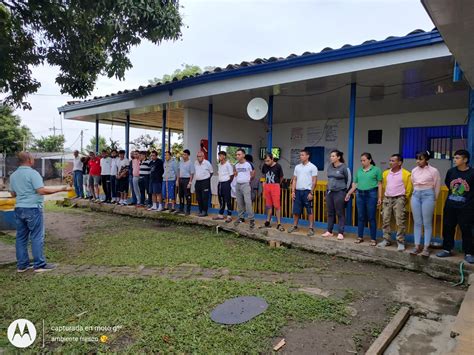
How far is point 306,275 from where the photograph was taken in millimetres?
4816

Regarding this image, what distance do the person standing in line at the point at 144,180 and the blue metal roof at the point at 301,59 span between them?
70.0 inches

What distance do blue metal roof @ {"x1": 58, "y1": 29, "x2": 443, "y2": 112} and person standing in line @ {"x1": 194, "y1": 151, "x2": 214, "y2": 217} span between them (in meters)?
1.80

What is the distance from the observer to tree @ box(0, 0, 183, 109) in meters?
5.80

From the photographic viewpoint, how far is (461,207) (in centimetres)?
469

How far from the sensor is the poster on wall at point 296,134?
464 inches

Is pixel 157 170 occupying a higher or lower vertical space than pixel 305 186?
higher

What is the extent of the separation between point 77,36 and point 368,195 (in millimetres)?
6178

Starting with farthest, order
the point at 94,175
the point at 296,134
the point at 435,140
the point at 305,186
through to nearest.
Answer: the point at 296,134, the point at 94,175, the point at 435,140, the point at 305,186

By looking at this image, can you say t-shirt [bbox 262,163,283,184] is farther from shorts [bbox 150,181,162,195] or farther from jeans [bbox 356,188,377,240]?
shorts [bbox 150,181,162,195]

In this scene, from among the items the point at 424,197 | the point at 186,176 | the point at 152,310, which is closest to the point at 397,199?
the point at 424,197

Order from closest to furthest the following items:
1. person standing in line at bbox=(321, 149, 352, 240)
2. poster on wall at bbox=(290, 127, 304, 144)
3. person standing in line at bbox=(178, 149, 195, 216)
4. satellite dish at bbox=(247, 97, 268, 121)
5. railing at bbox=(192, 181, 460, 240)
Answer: railing at bbox=(192, 181, 460, 240) → person standing in line at bbox=(321, 149, 352, 240) → satellite dish at bbox=(247, 97, 268, 121) → person standing in line at bbox=(178, 149, 195, 216) → poster on wall at bbox=(290, 127, 304, 144)

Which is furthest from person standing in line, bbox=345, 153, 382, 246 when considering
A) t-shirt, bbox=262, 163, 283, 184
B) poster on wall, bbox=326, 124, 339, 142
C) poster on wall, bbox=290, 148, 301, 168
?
poster on wall, bbox=290, 148, 301, 168

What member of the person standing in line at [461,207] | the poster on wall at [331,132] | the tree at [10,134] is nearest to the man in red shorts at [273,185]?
the person standing in line at [461,207]

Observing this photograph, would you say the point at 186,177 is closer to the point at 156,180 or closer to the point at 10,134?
the point at 156,180
